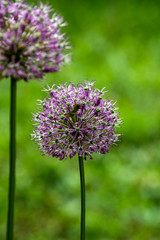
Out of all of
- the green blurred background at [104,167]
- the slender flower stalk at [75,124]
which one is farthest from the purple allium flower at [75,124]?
the green blurred background at [104,167]

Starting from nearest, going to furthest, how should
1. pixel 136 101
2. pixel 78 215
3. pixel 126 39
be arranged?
pixel 78 215
pixel 136 101
pixel 126 39

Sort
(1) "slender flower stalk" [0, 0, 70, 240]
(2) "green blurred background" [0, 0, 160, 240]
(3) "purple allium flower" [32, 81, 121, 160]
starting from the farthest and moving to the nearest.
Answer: (2) "green blurred background" [0, 0, 160, 240], (3) "purple allium flower" [32, 81, 121, 160], (1) "slender flower stalk" [0, 0, 70, 240]

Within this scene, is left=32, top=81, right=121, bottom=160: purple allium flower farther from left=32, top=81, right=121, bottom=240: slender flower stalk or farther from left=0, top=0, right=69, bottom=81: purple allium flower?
left=0, top=0, right=69, bottom=81: purple allium flower

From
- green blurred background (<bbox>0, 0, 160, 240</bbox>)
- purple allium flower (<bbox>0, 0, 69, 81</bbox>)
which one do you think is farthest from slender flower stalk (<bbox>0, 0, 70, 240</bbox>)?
green blurred background (<bbox>0, 0, 160, 240</bbox>)

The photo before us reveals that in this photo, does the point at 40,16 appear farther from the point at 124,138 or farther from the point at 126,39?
the point at 126,39

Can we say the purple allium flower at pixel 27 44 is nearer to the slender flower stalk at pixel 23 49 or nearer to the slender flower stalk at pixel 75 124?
the slender flower stalk at pixel 23 49

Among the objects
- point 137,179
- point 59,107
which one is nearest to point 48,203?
point 137,179

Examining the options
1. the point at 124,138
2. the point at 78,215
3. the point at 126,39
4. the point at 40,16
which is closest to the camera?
the point at 40,16

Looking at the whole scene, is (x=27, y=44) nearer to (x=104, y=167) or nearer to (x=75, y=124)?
(x=75, y=124)
